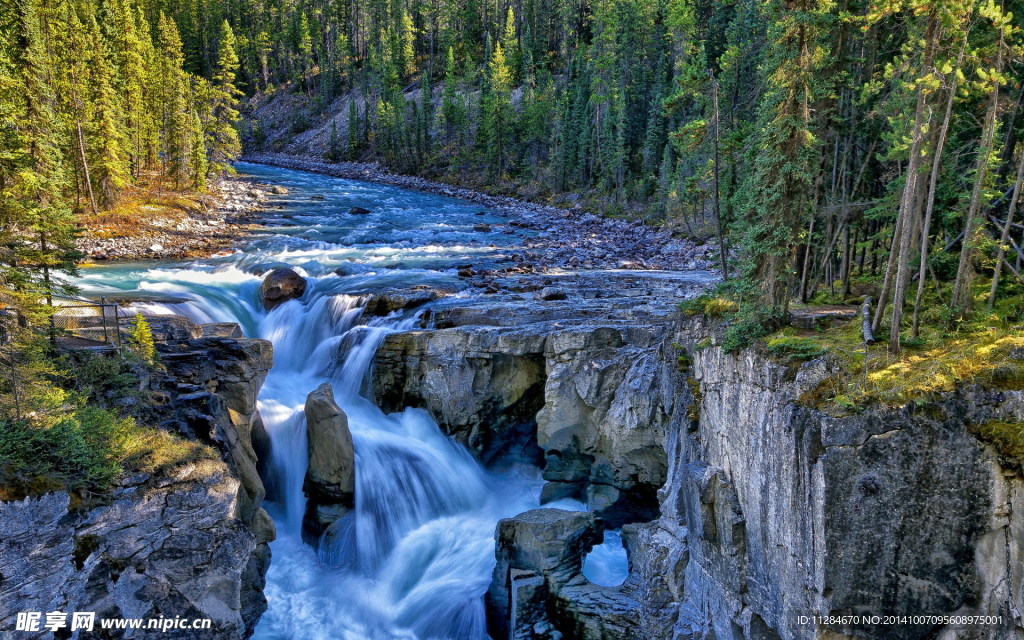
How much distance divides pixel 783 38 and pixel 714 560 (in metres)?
11.0

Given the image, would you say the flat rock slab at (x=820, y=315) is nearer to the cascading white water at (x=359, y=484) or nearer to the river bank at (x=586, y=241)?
the cascading white water at (x=359, y=484)

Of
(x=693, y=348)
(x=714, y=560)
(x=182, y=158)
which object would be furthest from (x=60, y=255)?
(x=182, y=158)

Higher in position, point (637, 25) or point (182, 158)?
point (637, 25)

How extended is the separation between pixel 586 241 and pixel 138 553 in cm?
3460

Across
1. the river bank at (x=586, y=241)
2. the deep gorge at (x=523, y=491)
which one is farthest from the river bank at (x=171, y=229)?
the river bank at (x=586, y=241)

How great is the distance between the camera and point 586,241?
42.3m

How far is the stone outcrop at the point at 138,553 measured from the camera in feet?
34.5

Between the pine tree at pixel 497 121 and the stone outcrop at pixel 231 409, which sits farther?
the pine tree at pixel 497 121

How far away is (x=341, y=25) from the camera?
118688 mm

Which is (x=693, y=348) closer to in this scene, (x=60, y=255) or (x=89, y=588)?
(x=89, y=588)

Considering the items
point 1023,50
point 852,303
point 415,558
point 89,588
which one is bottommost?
point 415,558

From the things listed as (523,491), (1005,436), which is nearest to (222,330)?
(523,491)

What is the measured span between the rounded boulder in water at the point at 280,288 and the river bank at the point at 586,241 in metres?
11.7

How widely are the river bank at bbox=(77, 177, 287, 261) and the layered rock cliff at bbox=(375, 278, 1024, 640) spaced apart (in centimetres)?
2252
